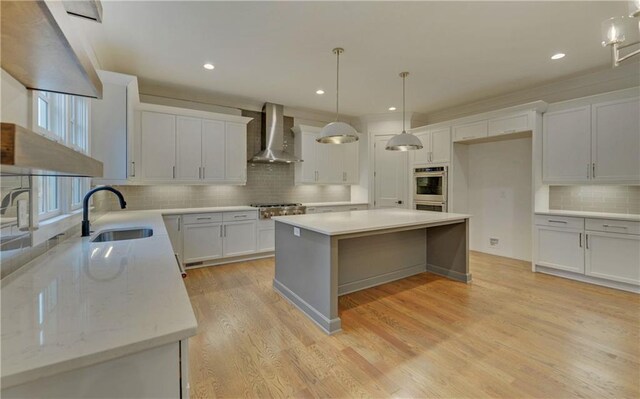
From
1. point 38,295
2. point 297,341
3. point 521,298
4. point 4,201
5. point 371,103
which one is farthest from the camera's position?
point 371,103

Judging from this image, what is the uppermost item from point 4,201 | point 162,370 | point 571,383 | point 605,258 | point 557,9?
point 557,9

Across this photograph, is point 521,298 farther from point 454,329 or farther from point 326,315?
point 326,315

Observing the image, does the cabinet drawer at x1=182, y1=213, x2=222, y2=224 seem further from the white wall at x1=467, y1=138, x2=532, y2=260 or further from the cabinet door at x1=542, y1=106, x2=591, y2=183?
the cabinet door at x1=542, y1=106, x2=591, y2=183

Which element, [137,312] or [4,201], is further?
[4,201]

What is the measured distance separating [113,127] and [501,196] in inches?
223

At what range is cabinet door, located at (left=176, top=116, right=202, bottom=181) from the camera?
4.23 metres

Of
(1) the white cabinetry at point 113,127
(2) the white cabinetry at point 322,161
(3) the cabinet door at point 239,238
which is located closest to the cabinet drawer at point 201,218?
(3) the cabinet door at point 239,238

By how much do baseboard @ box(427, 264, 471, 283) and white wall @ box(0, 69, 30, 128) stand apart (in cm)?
411

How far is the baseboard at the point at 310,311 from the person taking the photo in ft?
7.88

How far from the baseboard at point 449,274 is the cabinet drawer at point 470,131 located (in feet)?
7.45

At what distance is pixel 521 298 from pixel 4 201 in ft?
13.4

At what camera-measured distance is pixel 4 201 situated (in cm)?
114

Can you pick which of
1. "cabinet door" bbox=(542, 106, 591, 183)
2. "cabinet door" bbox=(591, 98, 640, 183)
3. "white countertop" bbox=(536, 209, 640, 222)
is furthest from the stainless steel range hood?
"cabinet door" bbox=(591, 98, 640, 183)

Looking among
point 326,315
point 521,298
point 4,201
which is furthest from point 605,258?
point 4,201
